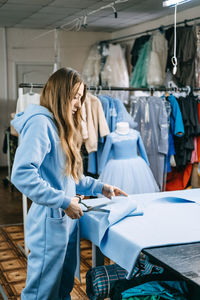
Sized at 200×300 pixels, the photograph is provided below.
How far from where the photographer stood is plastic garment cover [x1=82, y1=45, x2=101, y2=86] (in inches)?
275

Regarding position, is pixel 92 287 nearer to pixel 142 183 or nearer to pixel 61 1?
pixel 142 183

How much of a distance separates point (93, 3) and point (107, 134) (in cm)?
207

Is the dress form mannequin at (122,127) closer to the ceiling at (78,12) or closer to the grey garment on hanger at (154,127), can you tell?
the grey garment on hanger at (154,127)

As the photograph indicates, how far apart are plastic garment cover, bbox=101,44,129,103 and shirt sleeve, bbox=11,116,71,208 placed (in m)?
4.86

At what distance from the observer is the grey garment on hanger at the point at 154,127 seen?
414 cm

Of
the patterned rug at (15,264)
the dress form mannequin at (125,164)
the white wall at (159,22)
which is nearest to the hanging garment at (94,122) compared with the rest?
the dress form mannequin at (125,164)

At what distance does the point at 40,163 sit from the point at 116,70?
5.14m

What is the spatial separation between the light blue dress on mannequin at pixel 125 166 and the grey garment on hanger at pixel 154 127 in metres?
0.49

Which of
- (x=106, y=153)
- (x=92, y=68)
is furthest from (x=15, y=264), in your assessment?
(x=92, y=68)

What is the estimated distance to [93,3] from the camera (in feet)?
16.5

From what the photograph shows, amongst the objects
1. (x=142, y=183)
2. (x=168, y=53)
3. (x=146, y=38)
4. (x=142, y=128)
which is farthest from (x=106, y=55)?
(x=142, y=183)

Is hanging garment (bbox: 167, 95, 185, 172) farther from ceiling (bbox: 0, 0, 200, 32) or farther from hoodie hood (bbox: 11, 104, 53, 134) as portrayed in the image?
hoodie hood (bbox: 11, 104, 53, 134)

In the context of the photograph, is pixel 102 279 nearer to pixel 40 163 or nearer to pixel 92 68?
pixel 40 163

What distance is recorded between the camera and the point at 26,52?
7.39 metres
